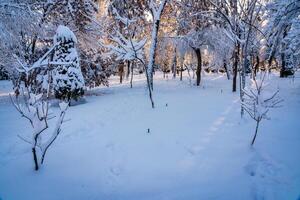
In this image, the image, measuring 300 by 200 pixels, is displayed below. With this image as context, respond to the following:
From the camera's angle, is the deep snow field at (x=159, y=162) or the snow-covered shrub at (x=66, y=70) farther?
the snow-covered shrub at (x=66, y=70)

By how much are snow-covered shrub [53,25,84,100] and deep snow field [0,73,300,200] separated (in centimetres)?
429

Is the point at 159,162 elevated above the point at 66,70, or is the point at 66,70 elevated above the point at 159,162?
the point at 66,70

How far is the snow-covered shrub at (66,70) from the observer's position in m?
12.6

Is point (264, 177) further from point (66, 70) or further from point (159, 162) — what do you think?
point (66, 70)

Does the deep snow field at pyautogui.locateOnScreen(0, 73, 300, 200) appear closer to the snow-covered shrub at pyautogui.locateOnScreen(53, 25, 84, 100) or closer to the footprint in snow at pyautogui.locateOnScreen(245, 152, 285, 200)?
the footprint in snow at pyautogui.locateOnScreen(245, 152, 285, 200)

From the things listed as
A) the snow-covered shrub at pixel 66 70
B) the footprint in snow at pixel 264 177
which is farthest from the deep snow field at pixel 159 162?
the snow-covered shrub at pixel 66 70

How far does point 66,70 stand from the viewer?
12859 millimetres

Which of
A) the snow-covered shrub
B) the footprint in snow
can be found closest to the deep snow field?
the footprint in snow

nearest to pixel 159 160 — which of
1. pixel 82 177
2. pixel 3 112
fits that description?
pixel 82 177

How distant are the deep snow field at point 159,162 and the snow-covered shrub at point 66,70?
4294mm

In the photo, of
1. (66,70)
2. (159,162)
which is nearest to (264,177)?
(159,162)

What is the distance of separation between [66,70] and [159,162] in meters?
8.89

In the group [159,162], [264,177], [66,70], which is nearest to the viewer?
[264,177]

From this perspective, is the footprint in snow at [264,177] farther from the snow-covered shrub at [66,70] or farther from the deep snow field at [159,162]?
the snow-covered shrub at [66,70]
